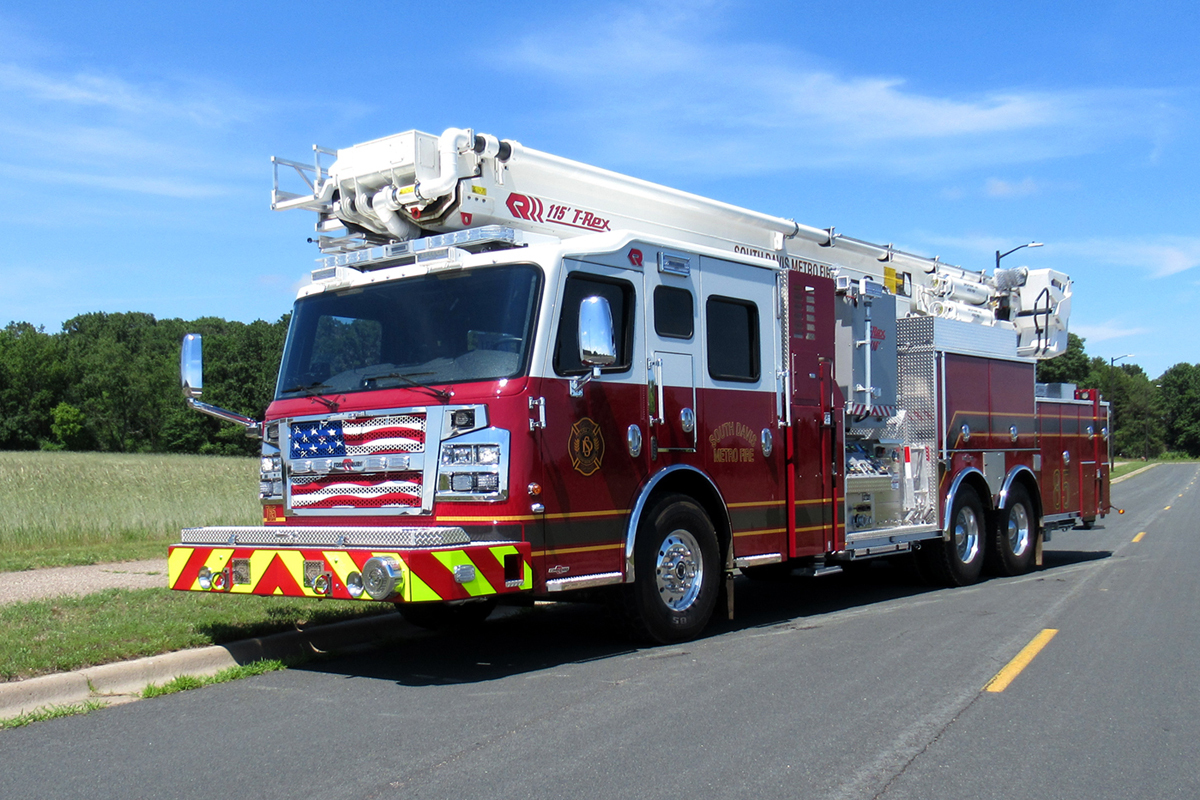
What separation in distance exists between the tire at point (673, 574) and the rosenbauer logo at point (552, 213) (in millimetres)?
2255

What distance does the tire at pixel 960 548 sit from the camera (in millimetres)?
11867

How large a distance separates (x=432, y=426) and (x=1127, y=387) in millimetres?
150990

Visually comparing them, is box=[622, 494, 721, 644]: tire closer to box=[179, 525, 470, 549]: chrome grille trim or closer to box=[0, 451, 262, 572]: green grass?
box=[179, 525, 470, 549]: chrome grille trim

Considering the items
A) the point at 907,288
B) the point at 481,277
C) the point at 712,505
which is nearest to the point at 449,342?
the point at 481,277

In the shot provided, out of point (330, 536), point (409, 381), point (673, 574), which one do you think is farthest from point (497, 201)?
point (673, 574)

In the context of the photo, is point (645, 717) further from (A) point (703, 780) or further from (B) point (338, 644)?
(B) point (338, 644)

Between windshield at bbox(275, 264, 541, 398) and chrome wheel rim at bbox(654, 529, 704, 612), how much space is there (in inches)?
77.2

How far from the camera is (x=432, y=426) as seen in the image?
7.02m

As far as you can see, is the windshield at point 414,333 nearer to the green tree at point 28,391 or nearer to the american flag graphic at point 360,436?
the american flag graphic at point 360,436

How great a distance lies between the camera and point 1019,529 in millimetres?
13258

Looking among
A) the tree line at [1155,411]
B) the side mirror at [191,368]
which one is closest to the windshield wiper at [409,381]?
the side mirror at [191,368]

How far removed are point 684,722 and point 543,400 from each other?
229 cm

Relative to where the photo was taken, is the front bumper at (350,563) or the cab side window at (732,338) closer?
the front bumper at (350,563)

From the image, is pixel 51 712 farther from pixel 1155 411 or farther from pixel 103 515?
pixel 1155 411
